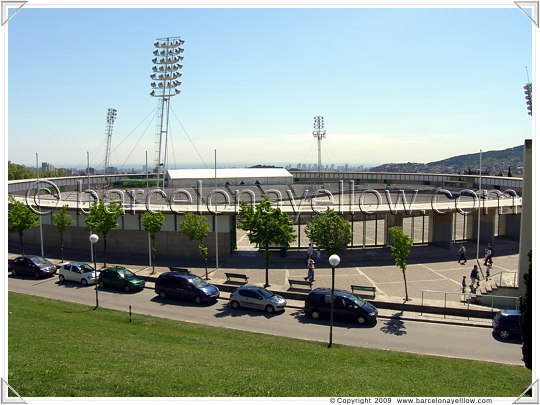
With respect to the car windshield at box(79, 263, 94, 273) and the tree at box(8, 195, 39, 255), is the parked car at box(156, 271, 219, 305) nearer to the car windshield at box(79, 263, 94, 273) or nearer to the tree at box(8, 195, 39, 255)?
the car windshield at box(79, 263, 94, 273)

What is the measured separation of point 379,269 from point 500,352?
10765mm

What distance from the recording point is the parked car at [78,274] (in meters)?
23.1

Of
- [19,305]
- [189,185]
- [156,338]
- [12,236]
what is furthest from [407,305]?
[189,185]

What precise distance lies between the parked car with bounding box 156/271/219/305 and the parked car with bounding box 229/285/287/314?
1.35m

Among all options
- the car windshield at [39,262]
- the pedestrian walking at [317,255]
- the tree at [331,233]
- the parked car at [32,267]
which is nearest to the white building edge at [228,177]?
the pedestrian walking at [317,255]

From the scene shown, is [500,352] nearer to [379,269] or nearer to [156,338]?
[379,269]

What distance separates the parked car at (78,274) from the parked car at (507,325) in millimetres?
20653

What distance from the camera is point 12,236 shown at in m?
34.3

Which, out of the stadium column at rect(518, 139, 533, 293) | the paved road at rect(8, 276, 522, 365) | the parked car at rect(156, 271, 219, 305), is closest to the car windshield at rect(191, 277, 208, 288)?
the parked car at rect(156, 271, 219, 305)

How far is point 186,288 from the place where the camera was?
20.6 metres

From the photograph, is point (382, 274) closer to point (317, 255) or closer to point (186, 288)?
point (317, 255)

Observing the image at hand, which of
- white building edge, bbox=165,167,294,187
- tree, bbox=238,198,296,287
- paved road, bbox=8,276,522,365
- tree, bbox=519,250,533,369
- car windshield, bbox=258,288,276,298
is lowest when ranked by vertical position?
paved road, bbox=8,276,522,365

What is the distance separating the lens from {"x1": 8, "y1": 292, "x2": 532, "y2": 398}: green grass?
9523 millimetres
